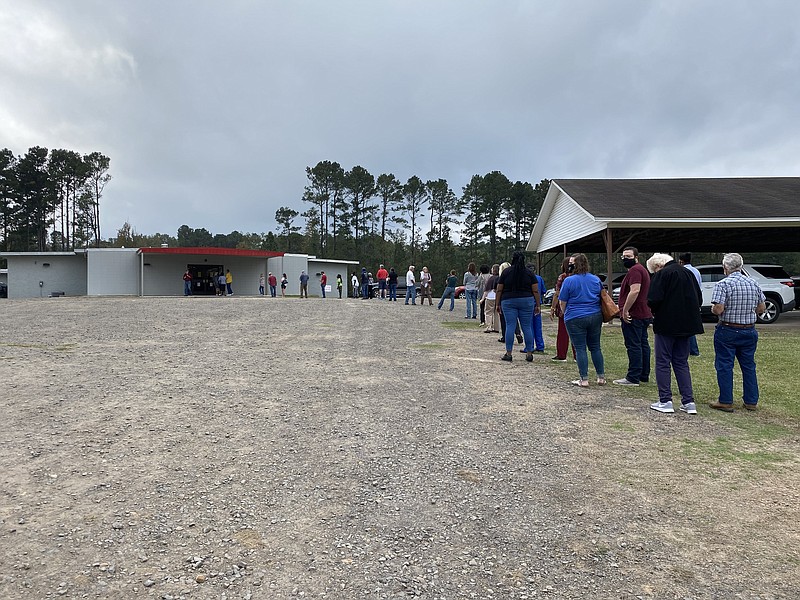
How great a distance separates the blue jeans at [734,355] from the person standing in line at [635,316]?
3.69 feet

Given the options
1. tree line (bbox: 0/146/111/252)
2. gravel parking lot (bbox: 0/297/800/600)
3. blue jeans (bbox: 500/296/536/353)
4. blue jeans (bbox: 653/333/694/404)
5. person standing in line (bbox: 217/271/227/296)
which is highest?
tree line (bbox: 0/146/111/252)

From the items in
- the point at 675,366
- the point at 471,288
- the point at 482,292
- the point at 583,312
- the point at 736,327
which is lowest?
the point at 675,366

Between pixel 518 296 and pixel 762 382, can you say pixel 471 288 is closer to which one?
pixel 518 296

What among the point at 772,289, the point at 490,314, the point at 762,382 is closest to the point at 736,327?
the point at 762,382

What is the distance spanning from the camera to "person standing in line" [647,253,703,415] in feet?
16.6

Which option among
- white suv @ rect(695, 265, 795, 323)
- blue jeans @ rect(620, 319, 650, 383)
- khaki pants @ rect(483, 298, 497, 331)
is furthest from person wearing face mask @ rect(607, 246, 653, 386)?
white suv @ rect(695, 265, 795, 323)

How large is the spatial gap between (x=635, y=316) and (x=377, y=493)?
4544 mm

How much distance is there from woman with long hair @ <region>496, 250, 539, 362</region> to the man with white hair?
2671 millimetres

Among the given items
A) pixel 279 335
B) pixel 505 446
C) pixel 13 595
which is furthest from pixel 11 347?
pixel 505 446

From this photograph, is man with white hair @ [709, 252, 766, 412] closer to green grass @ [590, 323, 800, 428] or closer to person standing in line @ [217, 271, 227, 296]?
green grass @ [590, 323, 800, 428]

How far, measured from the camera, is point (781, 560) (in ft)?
8.07

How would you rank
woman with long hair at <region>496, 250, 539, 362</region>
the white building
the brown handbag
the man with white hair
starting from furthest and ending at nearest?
the white building
woman with long hair at <region>496, 250, 539, 362</region>
the brown handbag
the man with white hair

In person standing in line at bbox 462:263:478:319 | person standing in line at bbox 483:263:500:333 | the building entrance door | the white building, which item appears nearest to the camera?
person standing in line at bbox 483:263:500:333

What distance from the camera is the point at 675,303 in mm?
5090
